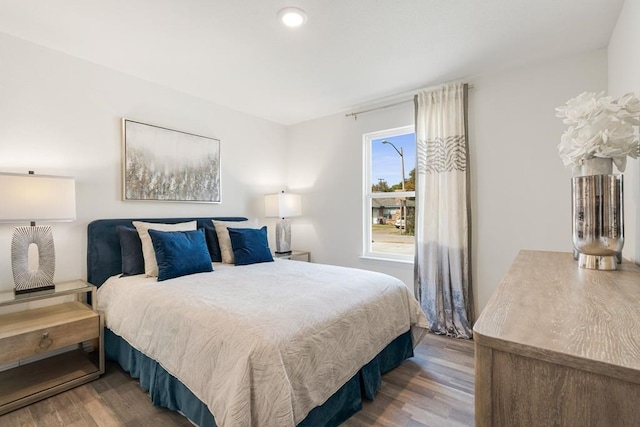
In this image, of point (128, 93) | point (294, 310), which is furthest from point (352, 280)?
point (128, 93)

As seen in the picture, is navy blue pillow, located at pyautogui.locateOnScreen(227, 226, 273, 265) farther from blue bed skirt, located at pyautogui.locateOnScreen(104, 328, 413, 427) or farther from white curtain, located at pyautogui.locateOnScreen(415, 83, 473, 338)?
white curtain, located at pyautogui.locateOnScreen(415, 83, 473, 338)

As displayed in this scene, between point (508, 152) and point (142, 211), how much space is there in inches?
140

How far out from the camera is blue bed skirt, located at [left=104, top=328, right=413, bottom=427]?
154cm

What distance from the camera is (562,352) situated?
0.46 meters

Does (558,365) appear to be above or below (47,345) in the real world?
above

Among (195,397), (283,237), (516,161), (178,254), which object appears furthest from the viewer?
(283,237)

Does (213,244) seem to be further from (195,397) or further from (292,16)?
(292,16)

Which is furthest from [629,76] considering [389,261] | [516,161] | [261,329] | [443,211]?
[389,261]

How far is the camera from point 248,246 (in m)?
2.97

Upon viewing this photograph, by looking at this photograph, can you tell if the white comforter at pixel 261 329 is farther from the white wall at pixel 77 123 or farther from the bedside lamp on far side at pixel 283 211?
the bedside lamp on far side at pixel 283 211

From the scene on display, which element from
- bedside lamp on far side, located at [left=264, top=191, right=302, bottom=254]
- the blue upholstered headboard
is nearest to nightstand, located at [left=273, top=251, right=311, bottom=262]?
bedside lamp on far side, located at [left=264, top=191, right=302, bottom=254]

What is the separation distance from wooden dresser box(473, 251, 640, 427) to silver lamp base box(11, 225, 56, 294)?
2.81 meters

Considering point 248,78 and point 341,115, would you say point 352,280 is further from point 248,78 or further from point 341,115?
point 341,115

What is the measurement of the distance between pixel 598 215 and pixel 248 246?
102 inches
